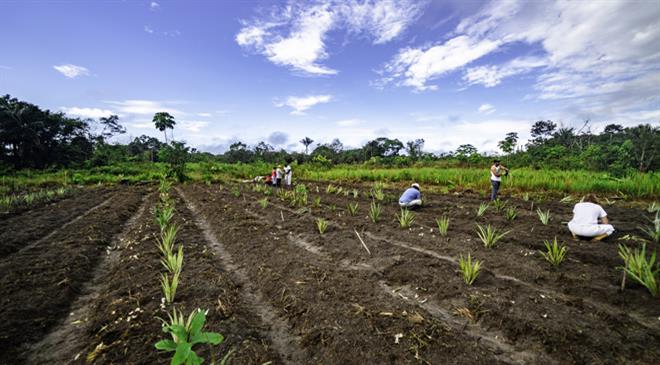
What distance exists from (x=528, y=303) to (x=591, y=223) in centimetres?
311

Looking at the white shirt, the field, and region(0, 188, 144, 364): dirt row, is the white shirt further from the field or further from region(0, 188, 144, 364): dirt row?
region(0, 188, 144, 364): dirt row

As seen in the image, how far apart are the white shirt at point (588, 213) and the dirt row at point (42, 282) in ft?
25.4

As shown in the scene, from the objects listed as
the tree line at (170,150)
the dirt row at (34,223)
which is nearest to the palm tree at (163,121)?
the tree line at (170,150)

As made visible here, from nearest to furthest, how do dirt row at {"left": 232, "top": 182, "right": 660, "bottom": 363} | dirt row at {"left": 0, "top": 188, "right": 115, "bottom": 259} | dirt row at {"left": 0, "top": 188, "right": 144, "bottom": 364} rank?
dirt row at {"left": 232, "top": 182, "right": 660, "bottom": 363} → dirt row at {"left": 0, "top": 188, "right": 144, "bottom": 364} → dirt row at {"left": 0, "top": 188, "right": 115, "bottom": 259}

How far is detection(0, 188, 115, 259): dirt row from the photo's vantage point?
538 cm

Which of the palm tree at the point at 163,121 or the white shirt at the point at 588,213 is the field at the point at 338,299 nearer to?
the white shirt at the point at 588,213

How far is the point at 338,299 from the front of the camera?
3127 millimetres

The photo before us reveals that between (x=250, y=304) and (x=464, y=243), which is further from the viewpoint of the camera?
(x=464, y=243)

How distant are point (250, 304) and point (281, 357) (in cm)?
105

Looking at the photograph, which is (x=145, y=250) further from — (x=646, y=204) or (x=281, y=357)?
(x=646, y=204)

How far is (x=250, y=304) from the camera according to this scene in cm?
327

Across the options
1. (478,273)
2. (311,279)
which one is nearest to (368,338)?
(311,279)

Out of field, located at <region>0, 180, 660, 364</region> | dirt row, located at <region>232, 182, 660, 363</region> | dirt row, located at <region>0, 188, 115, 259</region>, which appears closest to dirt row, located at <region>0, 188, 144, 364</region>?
field, located at <region>0, 180, 660, 364</region>

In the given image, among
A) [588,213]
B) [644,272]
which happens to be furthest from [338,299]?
[588,213]
